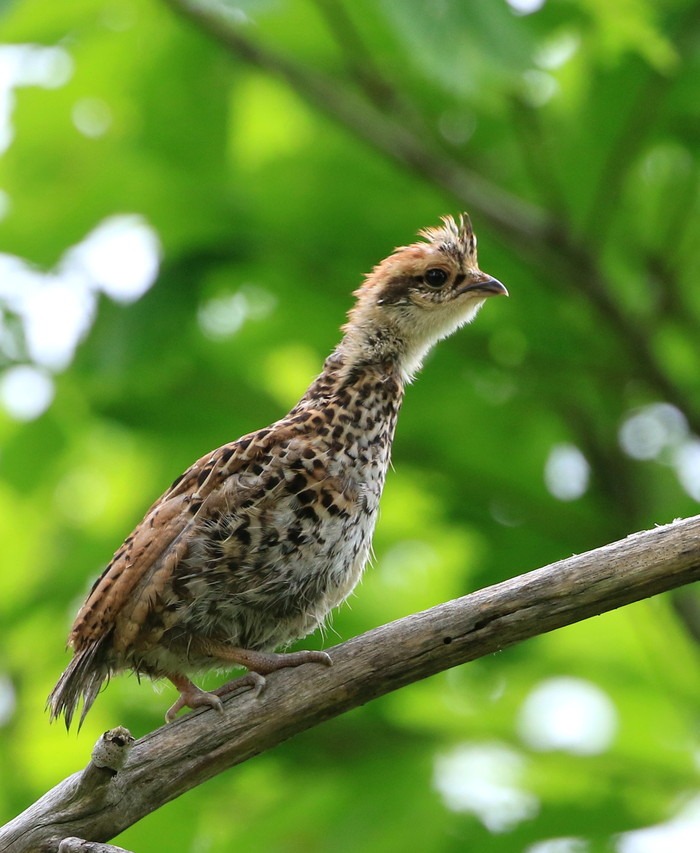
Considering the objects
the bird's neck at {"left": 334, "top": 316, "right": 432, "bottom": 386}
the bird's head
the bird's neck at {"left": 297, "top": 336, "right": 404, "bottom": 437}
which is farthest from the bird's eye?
the bird's neck at {"left": 297, "top": 336, "right": 404, "bottom": 437}

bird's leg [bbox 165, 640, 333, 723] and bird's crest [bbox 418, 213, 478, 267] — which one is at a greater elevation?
bird's crest [bbox 418, 213, 478, 267]

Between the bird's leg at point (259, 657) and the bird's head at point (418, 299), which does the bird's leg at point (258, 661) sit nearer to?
the bird's leg at point (259, 657)

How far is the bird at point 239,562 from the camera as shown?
5875 millimetres

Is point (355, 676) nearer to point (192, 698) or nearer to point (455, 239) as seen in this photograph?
point (192, 698)

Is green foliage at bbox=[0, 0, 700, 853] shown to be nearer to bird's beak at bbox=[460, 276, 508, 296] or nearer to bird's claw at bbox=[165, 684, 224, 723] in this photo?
bird's beak at bbox=[460, 276, 508, 296]

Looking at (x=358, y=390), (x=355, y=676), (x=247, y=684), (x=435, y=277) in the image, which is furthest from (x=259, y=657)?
(x=435, y=277)

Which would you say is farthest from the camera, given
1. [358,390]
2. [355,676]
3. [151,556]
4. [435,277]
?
[435,277]

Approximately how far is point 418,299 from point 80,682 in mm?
2648

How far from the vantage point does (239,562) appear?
19.4ft

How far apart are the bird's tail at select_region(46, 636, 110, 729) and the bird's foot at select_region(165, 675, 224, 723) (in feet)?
1.09

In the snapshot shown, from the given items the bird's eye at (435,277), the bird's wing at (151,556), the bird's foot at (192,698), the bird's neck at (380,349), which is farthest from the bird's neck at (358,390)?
the bird's foot at (192,698)

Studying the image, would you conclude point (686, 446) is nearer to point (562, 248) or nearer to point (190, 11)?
point (562, 248)

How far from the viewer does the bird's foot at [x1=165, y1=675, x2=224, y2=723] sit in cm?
542

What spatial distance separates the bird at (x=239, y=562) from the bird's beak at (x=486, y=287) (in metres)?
1.08
